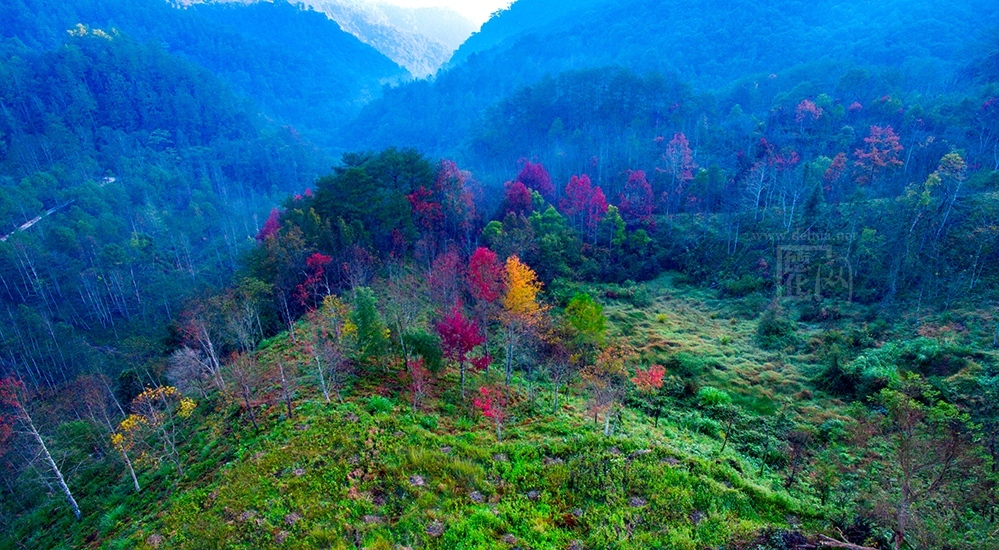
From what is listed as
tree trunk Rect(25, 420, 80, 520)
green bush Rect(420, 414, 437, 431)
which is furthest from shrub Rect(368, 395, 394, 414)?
tree trunk Rect(25, 420, 80, 520)

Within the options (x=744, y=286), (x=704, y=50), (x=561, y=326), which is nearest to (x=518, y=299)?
(x=561, y=326)

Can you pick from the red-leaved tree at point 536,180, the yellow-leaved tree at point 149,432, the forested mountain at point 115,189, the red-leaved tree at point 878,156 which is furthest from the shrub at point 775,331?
the forested mountain at point 115,189

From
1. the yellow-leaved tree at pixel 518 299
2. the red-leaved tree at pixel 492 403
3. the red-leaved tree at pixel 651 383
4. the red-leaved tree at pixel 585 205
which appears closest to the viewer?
the red-leaved tree at pixel 492 403

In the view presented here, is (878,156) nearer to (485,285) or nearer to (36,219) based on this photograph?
(485,285)

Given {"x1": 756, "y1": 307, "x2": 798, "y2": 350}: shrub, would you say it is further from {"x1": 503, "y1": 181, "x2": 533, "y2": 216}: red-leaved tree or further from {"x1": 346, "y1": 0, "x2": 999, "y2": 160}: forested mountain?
{"x1": 346, "y1": 0, "x2": 999, "y2": 160}: forested mountain

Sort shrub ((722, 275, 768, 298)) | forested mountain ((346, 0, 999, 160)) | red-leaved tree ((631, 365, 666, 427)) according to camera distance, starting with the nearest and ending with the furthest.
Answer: red-leaved tree ((631, 365, 666, 427)) → shrub ((722, 275, 768, 298)) → forested mountain ((346, 0, 999, 160))

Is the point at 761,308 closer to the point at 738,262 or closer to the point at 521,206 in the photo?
the point at 738,262

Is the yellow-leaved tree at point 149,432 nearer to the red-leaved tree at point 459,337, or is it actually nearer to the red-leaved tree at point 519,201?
the red-leaved tree at point 459,337

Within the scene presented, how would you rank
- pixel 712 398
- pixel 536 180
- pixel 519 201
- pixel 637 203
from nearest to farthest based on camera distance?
pixel 712 398
pixel 519 201
pixel 637 203
pixel 536 180
